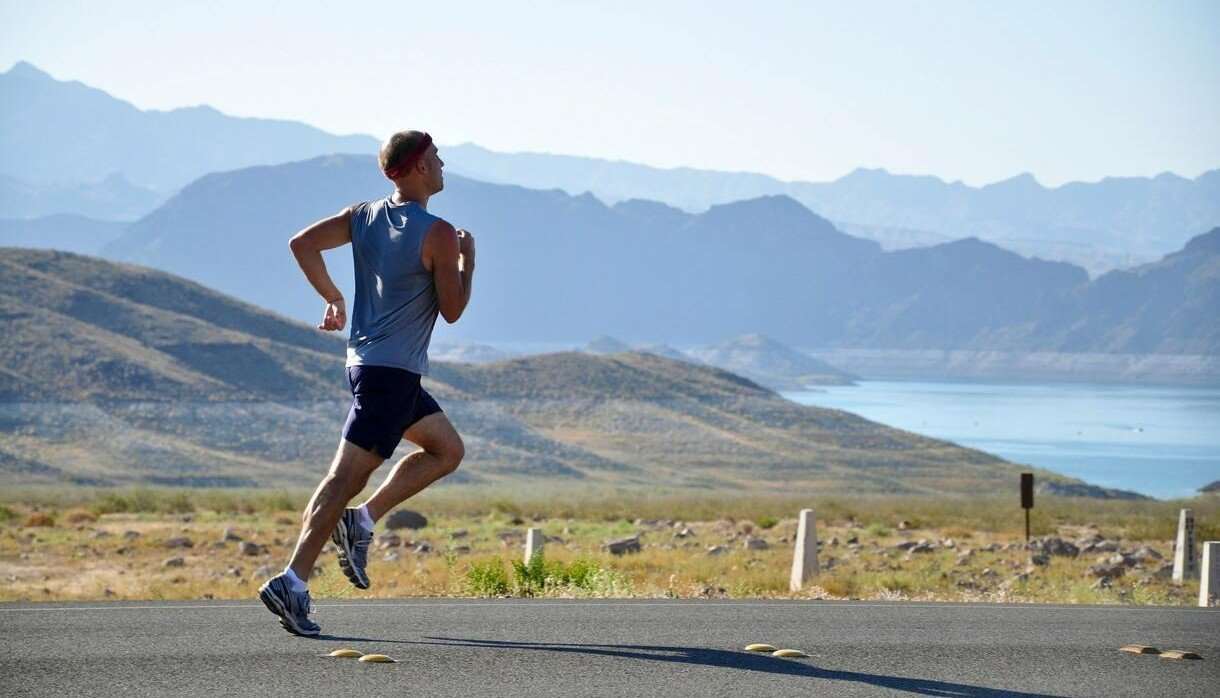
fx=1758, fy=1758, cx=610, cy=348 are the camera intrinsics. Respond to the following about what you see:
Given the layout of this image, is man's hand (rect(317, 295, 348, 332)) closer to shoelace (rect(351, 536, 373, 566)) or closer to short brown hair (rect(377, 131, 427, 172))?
short brown hair (rect(377, 131, 427, 172))

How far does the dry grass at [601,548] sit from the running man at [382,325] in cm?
347

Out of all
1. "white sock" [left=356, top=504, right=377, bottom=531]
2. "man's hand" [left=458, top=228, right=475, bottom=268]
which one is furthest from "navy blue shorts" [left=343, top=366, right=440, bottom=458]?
"man's hand" [left=458, top=228, right=475, bottom=268]

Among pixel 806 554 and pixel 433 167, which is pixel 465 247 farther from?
pixel 806 554

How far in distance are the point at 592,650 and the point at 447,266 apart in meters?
1.80

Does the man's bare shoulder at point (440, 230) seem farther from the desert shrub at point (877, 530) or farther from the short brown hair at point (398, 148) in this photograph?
the desert shrub at point (877, 530)

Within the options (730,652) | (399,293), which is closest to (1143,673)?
(730,652)

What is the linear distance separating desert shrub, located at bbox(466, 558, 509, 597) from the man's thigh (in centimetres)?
356

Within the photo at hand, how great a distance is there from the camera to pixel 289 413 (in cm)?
8350

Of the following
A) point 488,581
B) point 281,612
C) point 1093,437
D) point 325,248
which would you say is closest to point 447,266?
point 325,248

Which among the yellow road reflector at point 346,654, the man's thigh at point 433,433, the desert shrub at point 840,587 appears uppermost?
the man's thigh at point 433,433

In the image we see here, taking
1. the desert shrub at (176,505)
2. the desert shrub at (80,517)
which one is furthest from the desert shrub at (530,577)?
the desert shrub at (176,505)

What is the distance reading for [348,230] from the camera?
26.0 ft

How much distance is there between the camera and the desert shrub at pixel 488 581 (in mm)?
11453

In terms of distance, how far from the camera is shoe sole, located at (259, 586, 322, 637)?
7535 millimetres
